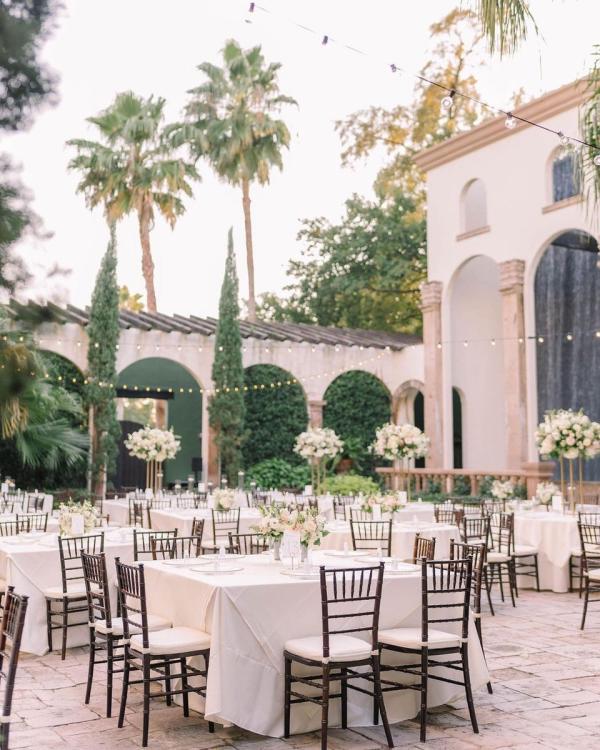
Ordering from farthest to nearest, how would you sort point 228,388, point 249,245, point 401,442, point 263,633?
point 249,245 → point 228,388 → point 401,442 → point 263,633

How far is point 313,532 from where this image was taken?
5598mm

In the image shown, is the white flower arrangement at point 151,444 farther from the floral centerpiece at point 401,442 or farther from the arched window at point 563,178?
the arched window at point 563,178

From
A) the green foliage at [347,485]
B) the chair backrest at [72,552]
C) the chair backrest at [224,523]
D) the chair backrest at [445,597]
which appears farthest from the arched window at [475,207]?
the chair backrest at [445,597]

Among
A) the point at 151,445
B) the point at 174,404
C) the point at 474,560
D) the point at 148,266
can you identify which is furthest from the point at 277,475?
the point at 474,560

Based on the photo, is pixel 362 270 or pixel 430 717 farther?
pixel 362 270

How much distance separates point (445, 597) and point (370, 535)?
11.9 feet

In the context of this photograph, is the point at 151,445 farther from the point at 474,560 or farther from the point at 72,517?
the point at 474,560

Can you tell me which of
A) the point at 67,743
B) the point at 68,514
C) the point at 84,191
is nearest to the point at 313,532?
the point at 67,743

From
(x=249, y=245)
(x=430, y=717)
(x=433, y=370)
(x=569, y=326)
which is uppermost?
(x=249, y=245)

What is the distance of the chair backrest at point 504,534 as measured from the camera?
31.5 ft

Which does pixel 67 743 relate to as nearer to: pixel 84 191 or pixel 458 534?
pixel 458 534

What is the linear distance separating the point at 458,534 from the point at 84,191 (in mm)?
16519

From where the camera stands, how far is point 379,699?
476 centimetres

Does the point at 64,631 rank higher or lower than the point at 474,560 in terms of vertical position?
lower
